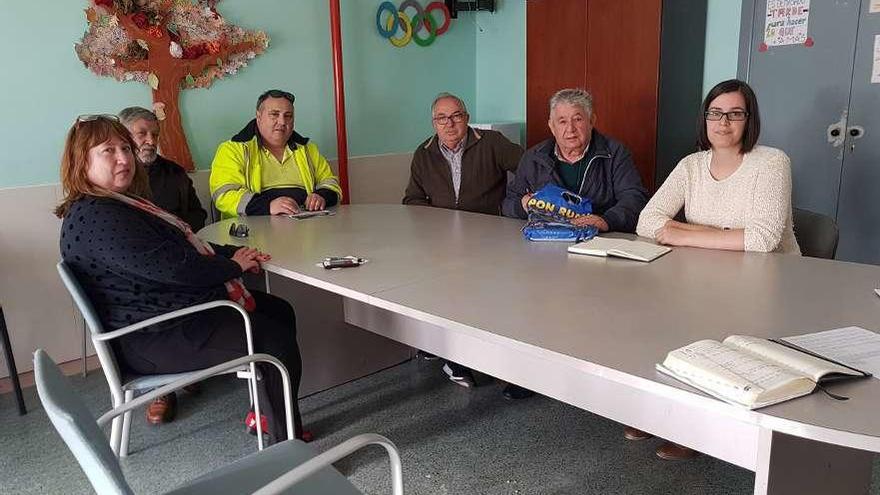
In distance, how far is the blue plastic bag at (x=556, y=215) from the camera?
2.21 meters

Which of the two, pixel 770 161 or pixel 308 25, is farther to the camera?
pixel 308 25

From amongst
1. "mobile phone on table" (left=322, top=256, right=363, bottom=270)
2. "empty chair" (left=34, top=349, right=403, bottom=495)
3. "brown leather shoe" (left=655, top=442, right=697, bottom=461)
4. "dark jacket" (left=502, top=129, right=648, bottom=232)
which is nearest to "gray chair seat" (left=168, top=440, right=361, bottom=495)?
"empty chair" (left=34, top=349, right=403, bottom=495)

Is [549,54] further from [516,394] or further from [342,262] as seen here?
[342,262]

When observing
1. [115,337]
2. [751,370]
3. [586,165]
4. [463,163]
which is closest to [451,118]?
[463,163]

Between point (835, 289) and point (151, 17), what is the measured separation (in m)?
3.10

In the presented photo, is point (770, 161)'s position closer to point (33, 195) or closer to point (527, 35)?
point (527, 35)

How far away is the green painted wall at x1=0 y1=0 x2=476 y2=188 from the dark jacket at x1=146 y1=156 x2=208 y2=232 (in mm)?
302

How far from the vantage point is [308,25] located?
149 inches

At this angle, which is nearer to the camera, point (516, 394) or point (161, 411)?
point (161, 411)

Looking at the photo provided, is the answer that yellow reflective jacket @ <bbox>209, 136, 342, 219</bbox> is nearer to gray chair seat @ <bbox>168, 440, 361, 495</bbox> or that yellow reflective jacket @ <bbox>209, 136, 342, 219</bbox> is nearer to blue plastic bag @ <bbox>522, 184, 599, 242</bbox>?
blue plastic bag @ <bbox>522, 184, 599, 242</bbox>

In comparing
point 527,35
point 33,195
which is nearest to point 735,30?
point 527,35

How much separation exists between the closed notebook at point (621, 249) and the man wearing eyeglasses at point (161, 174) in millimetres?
1939

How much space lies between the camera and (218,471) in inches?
53.9

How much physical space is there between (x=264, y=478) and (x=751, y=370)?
0.94 m
